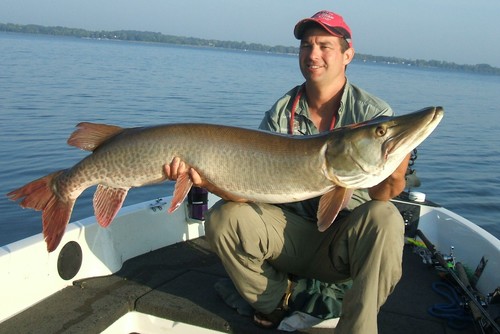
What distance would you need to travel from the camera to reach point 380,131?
2.82 meters

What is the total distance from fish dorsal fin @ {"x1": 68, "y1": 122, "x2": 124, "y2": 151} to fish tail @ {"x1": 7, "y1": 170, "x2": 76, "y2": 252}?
23 cm

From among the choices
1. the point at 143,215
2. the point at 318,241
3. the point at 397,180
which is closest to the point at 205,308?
the point at 318,241

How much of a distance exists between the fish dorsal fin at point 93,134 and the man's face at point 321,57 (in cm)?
144

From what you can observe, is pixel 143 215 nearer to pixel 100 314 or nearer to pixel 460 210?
pixel 100 314

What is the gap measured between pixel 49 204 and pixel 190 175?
37.1 inches

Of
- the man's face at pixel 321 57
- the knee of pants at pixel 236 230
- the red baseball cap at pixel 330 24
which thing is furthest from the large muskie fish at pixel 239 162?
the red baseball cap at pixel 330 24

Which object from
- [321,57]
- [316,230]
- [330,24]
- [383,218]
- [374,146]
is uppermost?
[330,24]

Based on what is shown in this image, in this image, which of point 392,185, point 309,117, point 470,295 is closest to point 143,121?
point 309,117

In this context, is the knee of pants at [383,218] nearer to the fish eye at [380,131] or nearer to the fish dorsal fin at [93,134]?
the fish eye at [380,131]

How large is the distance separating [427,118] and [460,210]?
802cm

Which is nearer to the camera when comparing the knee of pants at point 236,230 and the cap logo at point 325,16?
the knee of pants at point 236,230

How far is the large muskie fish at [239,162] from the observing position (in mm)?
2848

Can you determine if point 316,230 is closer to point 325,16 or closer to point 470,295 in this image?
point 470,295

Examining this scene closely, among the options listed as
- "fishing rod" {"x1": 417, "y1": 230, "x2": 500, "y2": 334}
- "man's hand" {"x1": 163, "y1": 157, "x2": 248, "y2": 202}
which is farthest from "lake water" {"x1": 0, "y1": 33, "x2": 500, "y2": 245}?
"man's hand" {"x1": 163, "y1": 157, "x2": 248, "y2": 202}
